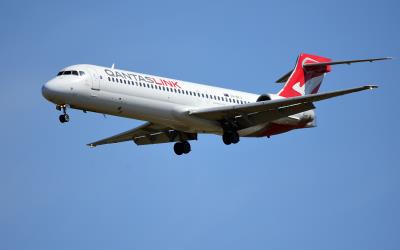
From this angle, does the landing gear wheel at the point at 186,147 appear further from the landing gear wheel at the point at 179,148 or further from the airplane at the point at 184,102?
the landing gear wheel at the point at 179,148

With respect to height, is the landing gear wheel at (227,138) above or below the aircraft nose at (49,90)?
below

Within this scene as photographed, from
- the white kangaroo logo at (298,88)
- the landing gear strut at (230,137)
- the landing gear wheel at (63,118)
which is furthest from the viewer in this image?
the white kangaroo logo at (298,88)

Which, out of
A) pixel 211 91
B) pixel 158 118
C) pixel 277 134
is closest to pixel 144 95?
pixel 158 118

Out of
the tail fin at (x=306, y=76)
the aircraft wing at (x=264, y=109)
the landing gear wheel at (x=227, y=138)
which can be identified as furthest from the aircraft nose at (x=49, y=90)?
the tail fin at (x=306, y=76)

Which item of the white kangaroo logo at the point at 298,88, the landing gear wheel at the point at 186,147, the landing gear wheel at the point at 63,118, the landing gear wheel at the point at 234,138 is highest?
the white kangaroo logo at the point at 298,88

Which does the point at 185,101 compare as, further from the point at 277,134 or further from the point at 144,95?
the point at 277,134

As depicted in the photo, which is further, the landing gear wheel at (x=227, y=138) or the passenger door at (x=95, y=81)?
the landing gear wheel at (x=227, y=138)

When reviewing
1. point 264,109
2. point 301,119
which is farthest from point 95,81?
point 301,119

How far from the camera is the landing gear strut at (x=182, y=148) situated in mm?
38906

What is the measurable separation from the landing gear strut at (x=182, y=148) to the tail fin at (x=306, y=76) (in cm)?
520

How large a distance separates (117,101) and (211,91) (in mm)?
4852

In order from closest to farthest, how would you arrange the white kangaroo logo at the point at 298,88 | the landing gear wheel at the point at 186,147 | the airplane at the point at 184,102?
the airplane at the point at 184,102, the landing gear wheel at the point at 186,147, the white kangaroo logo at the point at 298,88

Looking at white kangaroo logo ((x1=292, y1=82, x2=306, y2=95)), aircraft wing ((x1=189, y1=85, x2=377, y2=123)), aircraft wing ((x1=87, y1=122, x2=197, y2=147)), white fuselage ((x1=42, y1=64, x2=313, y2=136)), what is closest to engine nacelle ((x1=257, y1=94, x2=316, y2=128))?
white kangaroo logo ((x1=292, y1=82, x2=306, y2=95))

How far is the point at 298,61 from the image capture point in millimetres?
40562
